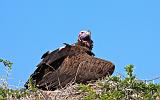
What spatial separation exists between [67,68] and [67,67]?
0.02 meters

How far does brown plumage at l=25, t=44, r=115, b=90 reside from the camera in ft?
38.8

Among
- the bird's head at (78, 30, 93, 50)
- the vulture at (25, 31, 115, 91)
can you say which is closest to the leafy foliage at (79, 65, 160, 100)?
the vulture at (25, 31, 115, 91)

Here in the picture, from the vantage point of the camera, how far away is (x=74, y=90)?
980cm

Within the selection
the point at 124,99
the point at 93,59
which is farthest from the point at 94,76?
the point at 124,99

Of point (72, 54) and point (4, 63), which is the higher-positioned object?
point (72, 54)

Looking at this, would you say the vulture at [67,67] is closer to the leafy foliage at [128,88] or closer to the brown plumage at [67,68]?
the brown plumage at [67,68]

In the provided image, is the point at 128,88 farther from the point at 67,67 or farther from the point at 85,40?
the point at 85,40

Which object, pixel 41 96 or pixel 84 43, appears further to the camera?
pixel 84 43

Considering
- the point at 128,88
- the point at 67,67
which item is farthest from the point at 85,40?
the point at 128,88

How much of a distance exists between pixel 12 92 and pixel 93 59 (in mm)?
2698

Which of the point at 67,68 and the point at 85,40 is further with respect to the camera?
the point at 85,40

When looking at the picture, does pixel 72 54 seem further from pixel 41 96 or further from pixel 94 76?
pixel 41 96

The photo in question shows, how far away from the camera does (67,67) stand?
1209 cm

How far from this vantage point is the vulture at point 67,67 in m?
11.8
